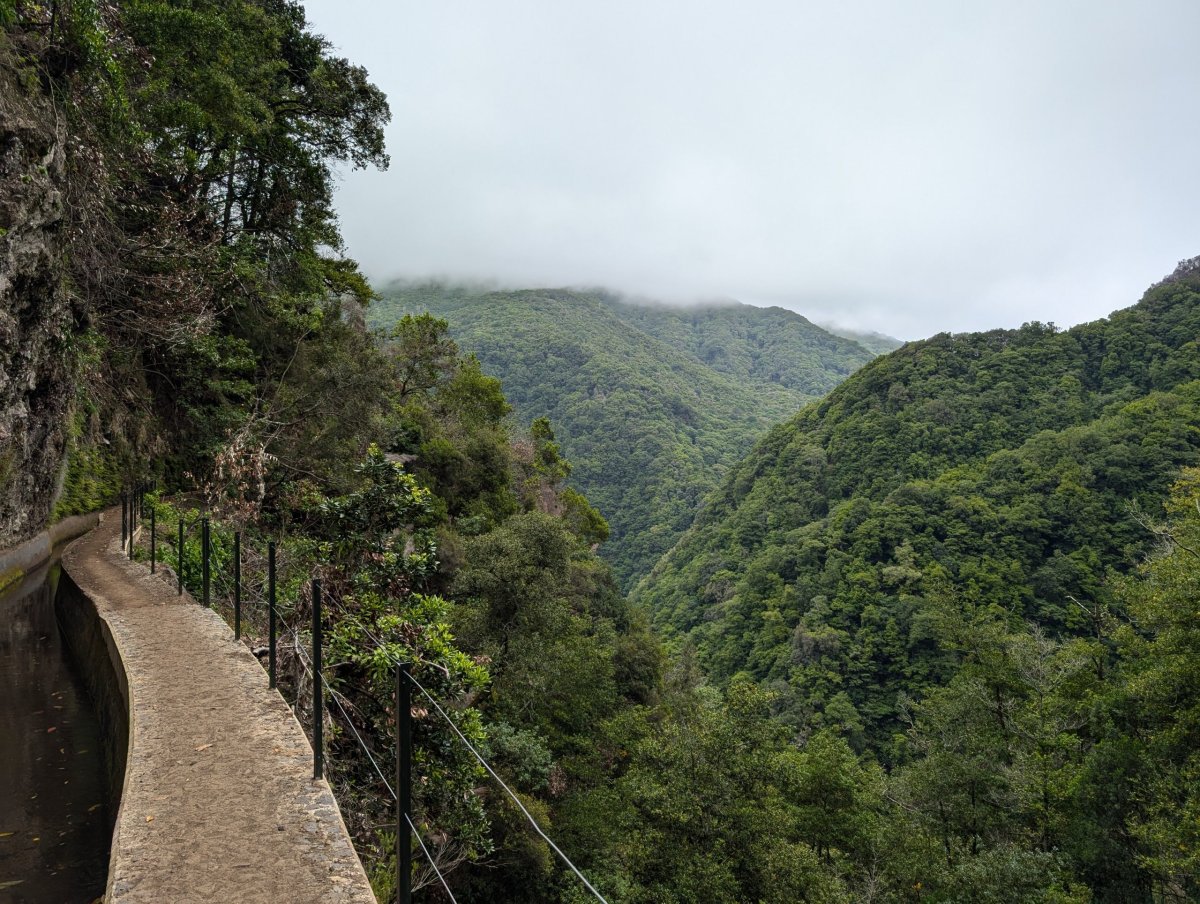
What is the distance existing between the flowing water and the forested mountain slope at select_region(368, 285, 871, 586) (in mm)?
78052

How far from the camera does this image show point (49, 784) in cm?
471

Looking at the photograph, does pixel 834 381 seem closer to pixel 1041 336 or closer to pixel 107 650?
pixel 1041 336

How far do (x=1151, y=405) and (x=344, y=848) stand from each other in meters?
70.0

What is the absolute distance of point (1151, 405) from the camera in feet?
175

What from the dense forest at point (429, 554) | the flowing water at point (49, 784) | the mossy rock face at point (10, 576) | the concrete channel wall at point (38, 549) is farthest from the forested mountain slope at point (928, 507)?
the mossy rock face at point (10, 576)

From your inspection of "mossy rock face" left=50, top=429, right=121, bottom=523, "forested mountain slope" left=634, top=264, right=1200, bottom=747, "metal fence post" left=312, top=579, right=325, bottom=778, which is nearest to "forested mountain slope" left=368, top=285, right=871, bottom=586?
"forested mountain slope" left=634, top=264, right=1200, bottom=747

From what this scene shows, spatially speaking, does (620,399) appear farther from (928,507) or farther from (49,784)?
(49,784)

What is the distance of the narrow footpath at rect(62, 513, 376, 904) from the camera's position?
9.60 feet

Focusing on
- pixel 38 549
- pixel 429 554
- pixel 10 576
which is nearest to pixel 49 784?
pixel 429 554

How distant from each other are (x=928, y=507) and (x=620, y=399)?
64.3m

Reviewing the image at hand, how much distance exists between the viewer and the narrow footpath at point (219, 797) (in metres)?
2.93

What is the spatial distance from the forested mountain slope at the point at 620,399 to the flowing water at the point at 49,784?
256ft

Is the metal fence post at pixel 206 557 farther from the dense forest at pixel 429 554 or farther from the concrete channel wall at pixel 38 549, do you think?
the concrete channel wall at pixel 38 549

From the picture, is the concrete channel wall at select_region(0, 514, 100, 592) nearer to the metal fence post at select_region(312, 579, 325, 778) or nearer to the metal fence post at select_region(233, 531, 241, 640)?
the metal fence post at select_region(233, 531, 241, 640)
